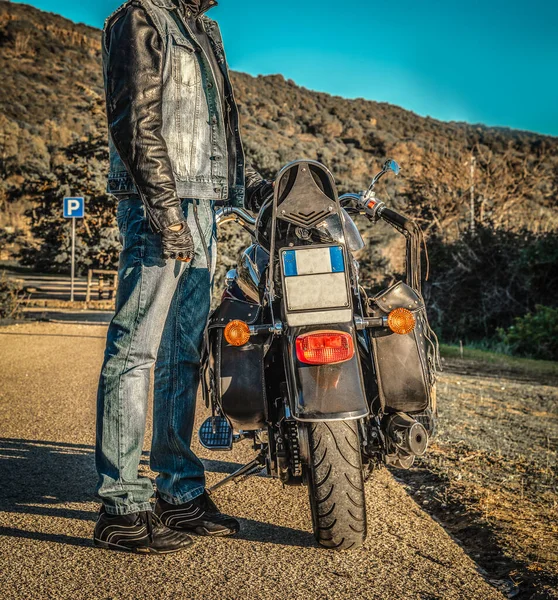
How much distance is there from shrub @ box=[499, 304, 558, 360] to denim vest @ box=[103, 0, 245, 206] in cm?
1137

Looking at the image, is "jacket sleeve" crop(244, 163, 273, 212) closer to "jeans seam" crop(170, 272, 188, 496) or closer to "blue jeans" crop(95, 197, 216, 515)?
"blue jeans" crop(95, 197, 216, 515)

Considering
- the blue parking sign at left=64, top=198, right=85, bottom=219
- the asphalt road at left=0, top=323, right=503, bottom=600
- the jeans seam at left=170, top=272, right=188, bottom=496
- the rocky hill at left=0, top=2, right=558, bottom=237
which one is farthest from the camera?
the rocky hill at left=0, top=2, right=558, bottom=237

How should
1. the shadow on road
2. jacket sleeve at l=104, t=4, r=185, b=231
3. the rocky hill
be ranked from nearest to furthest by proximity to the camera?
jacket sleeve at l=104, t=4, r=185, b=231 < the shadow on road < the rocky hill

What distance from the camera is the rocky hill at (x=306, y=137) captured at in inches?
805

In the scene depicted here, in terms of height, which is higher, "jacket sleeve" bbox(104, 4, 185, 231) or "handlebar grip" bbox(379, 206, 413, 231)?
"jacket sleeve" bbox(104, 4, 185, 231)

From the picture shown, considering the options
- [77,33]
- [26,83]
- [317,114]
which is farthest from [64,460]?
[77,33]

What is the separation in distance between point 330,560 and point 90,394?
380cm

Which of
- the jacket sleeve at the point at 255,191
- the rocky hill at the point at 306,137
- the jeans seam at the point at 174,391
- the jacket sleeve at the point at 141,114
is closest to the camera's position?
the jacket sleeve at the point at 141,114

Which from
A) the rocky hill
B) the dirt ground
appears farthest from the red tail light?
the rocky hill

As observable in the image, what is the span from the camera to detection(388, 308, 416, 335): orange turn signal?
2.72m

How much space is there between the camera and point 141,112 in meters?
2.73

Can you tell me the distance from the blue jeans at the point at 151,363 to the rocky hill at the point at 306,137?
50.0 ft

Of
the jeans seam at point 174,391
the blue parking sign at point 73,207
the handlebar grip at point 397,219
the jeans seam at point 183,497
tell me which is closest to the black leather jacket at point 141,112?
the jeans seam at point 174,391

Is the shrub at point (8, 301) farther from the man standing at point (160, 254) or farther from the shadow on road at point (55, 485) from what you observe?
the man standing at point (160, 254)
